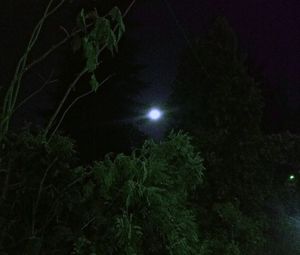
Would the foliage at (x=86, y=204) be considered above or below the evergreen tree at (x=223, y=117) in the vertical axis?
below

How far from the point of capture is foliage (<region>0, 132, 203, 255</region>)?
5.30 meters

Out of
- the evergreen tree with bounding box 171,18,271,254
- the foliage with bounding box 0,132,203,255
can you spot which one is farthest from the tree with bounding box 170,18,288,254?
the foliage with bounding box 0,132,203,255

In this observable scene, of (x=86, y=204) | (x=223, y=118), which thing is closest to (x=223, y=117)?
(x=223, y=118)

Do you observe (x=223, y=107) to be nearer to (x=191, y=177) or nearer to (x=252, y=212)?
(x=252, y=212)

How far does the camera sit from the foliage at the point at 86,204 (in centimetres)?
530

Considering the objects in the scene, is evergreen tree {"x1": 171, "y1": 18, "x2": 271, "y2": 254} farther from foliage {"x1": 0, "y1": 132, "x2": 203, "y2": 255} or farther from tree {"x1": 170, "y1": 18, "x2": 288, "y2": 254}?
foliage {"x1": 0, "y1": 132, "x2": 203, "y2": 255}

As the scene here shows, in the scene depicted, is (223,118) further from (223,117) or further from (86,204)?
(86,204)

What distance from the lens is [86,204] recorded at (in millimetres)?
5738

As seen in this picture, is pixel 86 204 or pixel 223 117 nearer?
pixel 86 204

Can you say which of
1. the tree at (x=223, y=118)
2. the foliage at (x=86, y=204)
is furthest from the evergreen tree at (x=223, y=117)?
the foliage at (x=86, y=204)

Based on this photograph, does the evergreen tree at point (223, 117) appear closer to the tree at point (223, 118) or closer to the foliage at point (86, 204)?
the tree at point (223, 118)

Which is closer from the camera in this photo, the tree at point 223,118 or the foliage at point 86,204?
the foliage at point 86,204

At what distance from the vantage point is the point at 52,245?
5.19 metres

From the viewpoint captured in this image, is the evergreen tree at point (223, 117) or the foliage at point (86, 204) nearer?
the foliage at point (86, 204)
